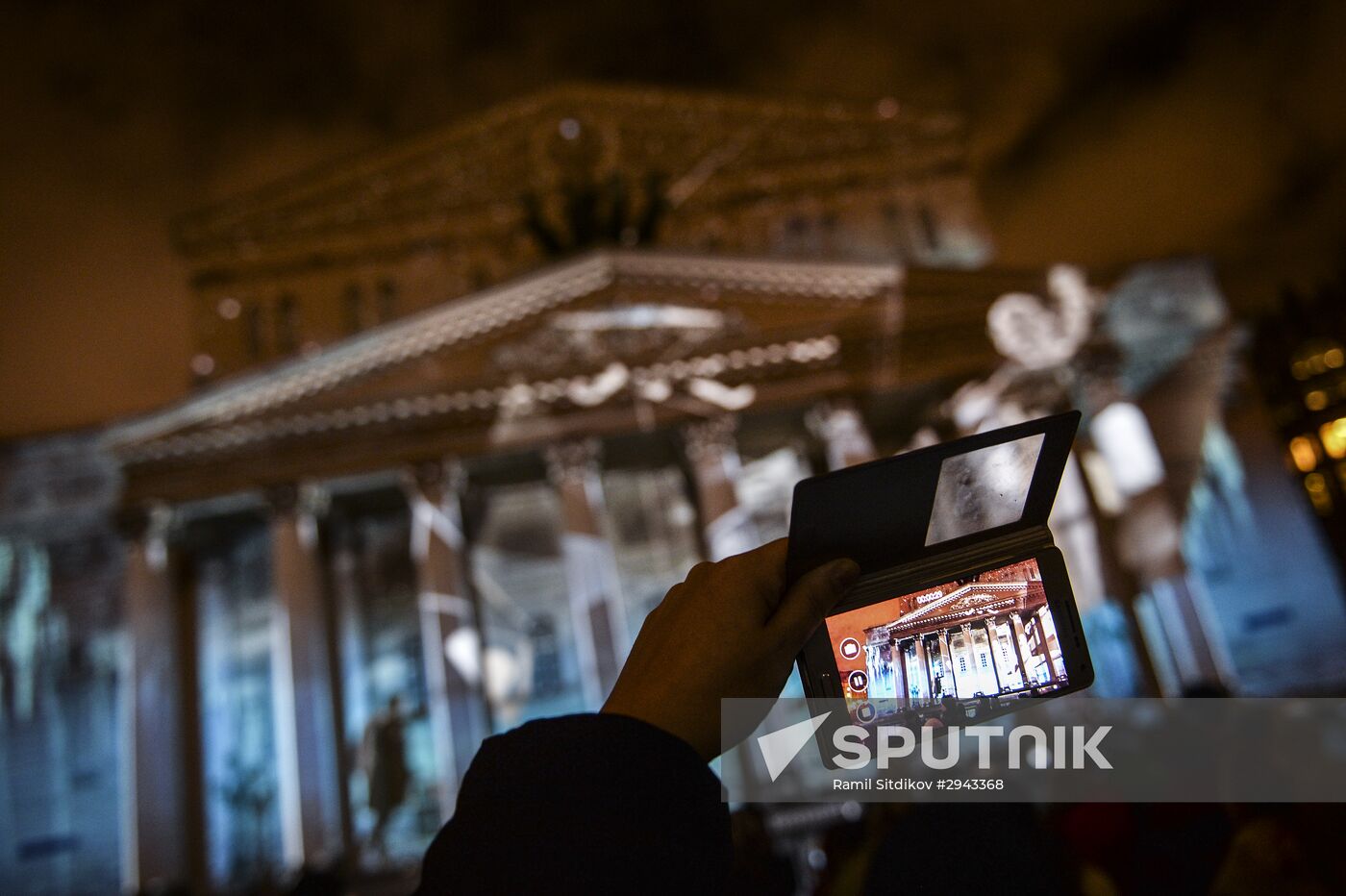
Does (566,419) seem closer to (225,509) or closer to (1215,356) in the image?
(225,509)

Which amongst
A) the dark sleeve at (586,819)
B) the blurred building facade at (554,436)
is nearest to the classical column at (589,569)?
the blurred building facade at (554,436)

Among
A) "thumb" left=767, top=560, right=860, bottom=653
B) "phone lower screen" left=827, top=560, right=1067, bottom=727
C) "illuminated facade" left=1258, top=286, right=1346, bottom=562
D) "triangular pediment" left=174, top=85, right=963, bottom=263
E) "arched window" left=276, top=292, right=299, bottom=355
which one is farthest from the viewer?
"triangular pediment" left=174, top=85, right=963, bottom=263

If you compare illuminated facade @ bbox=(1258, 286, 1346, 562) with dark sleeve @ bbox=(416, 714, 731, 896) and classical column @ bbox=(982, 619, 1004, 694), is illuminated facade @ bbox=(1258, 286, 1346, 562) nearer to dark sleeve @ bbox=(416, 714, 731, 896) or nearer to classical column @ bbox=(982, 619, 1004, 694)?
classical column @ bbox=(982, 619, 1004, 694)

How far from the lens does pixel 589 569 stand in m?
15.4

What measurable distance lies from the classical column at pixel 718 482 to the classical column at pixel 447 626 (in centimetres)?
433

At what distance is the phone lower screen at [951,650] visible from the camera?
111 centimetres

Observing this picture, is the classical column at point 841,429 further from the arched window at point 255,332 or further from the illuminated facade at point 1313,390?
the arched window at point 255,332

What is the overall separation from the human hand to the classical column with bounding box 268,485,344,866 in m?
14.6

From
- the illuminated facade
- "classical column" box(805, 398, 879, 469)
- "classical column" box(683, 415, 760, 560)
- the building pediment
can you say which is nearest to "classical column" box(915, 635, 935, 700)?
"classical column" box(683, 415, 760, 560)

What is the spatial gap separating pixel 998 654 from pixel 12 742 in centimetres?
2192

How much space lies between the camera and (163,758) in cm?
1495

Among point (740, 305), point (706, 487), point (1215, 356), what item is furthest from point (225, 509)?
point (1215, 356)

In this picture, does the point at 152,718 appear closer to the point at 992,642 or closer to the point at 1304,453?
the point at 992,642

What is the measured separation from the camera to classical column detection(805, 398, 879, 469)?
16188 mm
